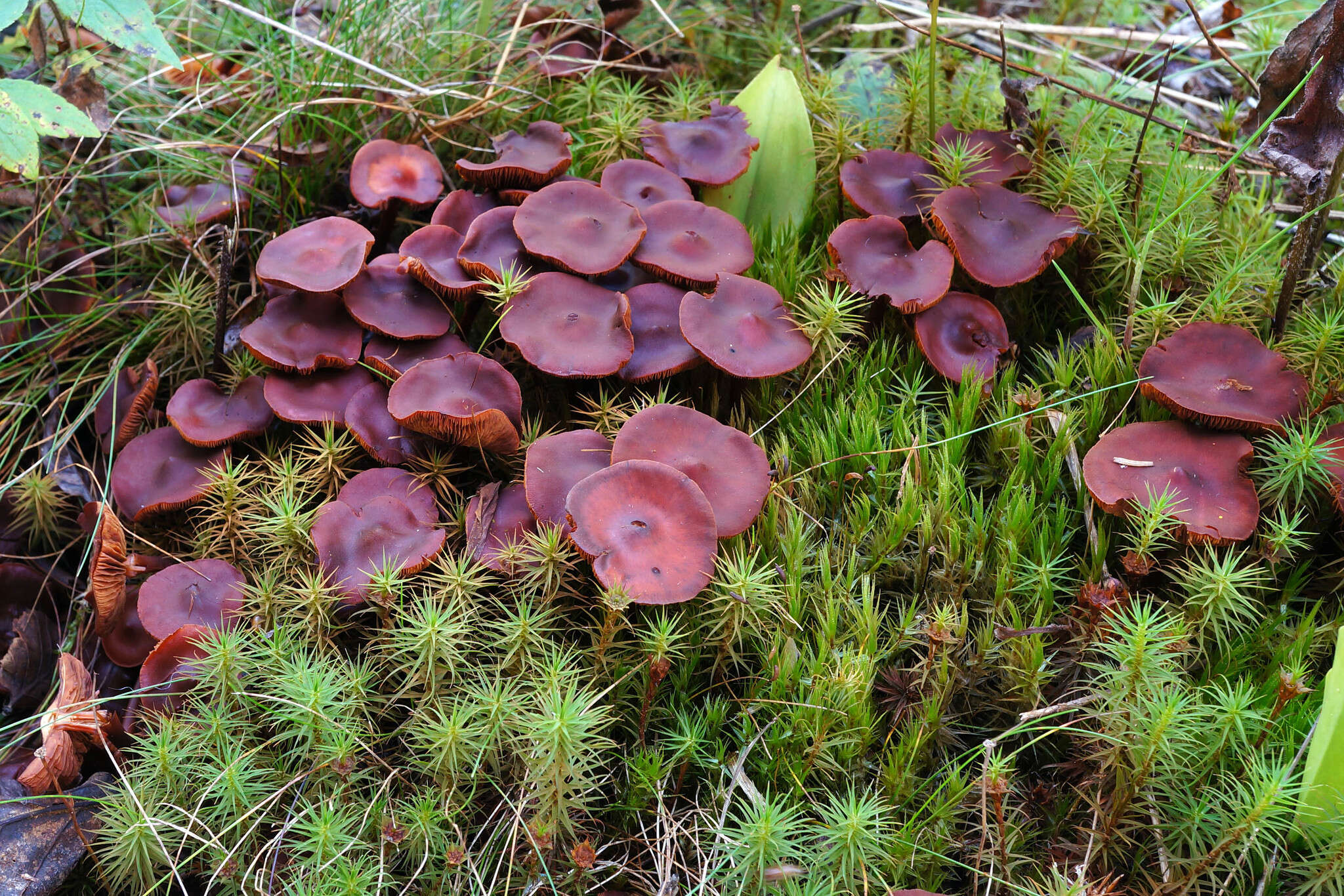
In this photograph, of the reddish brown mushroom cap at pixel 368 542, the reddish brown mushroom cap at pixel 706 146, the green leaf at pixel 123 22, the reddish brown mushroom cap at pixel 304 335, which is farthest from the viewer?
the reddish brown mushroom cap at pixel 706 146

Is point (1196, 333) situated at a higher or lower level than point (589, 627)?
higher

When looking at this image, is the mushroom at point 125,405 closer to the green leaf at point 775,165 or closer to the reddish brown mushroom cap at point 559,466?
the reddish brown mushroom cap at point 559,466

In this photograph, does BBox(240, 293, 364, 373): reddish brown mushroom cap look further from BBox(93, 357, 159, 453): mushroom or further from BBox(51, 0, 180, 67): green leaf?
BBox(51, 0, 180, 67): green leaf

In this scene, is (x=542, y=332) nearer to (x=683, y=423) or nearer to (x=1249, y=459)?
(x=683, y=423)

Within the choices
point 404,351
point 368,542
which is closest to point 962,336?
point 404,351

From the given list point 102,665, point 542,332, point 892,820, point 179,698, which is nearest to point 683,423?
point 542,332

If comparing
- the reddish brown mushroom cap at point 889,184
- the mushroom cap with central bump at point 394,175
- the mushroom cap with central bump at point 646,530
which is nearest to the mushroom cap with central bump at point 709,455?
the mushroom cap with central bump at point 646,530

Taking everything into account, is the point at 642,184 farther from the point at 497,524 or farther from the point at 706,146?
the point at 497,524
